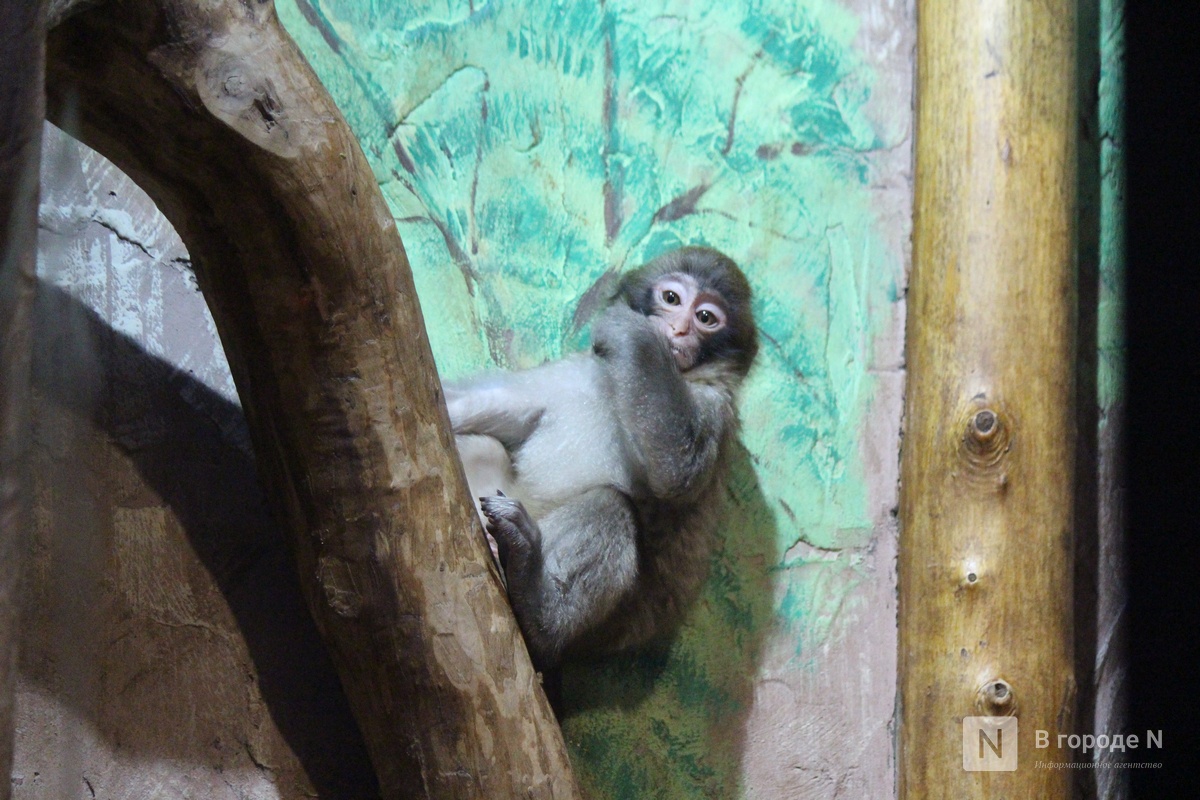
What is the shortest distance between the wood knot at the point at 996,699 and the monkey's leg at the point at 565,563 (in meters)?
1.03

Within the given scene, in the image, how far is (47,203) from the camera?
139 centimetres

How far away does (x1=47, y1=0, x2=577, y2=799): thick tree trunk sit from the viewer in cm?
211

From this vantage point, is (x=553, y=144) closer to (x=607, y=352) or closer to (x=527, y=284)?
(x=527, y=284)

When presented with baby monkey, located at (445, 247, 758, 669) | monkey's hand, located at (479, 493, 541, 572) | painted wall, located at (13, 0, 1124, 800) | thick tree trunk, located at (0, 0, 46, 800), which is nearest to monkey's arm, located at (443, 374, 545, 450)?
baby monkey, located at (445, 247, 758, 669)

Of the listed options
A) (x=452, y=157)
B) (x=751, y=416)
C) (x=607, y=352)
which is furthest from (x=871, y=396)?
(x=452, y=157)

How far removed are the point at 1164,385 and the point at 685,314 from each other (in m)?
1.67

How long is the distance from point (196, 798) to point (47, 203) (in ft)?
6.37

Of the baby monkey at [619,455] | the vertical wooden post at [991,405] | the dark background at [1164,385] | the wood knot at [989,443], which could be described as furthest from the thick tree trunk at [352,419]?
the dark background at [1164,385]

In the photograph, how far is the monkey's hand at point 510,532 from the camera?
8.24ft

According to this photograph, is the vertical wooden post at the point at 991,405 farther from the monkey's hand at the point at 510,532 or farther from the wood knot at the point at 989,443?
the monkey's hand at the point at 510,532

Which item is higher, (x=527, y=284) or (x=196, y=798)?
(x=527, y=284)

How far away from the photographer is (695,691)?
321 centimetres

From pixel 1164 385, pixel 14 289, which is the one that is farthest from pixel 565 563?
pixel 1164 385

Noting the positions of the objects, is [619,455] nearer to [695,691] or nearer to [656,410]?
[656,410]
